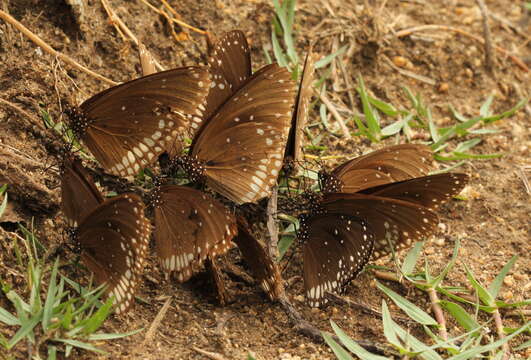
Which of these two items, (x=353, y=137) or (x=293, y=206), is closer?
(x=293, y=206)

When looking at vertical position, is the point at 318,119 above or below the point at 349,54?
below

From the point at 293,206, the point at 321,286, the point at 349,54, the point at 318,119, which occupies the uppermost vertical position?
the point at 349,54

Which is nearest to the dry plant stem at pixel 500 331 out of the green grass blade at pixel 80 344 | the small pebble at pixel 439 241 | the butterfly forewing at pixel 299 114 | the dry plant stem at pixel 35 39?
the small pebble at pixel 439 241

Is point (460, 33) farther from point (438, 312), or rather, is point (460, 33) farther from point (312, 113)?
point (438, 312)

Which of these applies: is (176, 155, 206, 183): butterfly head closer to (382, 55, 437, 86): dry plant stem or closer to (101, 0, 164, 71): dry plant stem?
(101, 0, 164, 71): dry plant stem

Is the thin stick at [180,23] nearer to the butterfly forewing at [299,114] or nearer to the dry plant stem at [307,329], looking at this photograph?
the butterfly forewing at [299,114]

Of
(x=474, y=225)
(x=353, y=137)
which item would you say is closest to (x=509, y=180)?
(x=474, y=225)

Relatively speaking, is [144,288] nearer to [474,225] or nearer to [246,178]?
[246,178]
